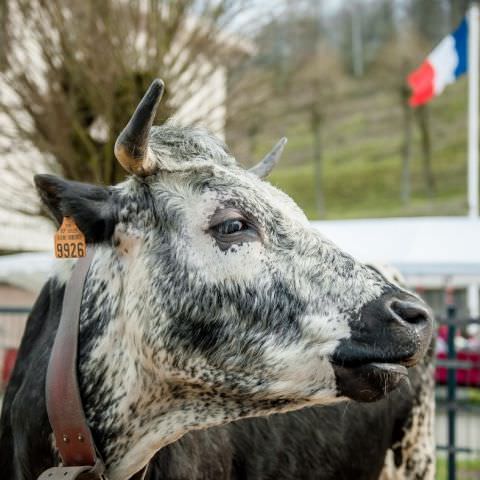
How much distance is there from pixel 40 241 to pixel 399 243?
7.23 m

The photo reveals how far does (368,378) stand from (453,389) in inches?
210

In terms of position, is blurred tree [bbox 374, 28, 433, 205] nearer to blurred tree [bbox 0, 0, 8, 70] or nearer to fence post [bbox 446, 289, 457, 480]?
blurred tree [bbox 0, 0, 8, 70]

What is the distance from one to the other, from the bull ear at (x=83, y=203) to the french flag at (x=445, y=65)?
43.8 feet

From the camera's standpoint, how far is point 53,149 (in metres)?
9.73

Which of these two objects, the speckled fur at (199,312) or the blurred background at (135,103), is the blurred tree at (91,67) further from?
the speckled fur at (199,312)

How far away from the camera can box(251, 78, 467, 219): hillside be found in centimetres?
4772

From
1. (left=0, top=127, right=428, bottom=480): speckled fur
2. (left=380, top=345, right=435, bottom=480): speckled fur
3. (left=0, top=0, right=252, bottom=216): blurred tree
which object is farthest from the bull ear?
(left=0, top=0, right=252, bottom=216): blurred tree

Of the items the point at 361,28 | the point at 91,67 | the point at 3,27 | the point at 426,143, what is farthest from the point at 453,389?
the point at 361,28

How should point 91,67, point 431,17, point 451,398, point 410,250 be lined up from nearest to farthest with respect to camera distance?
point 451,398 < point 91,67 < point 410,250 < point 431,17

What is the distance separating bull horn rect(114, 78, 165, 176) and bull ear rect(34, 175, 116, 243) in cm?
14

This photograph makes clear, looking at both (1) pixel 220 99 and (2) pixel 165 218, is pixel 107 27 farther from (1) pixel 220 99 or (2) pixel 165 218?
(2) pixel 165 218

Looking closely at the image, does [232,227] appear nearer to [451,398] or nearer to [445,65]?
[451,398]

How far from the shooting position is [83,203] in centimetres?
277

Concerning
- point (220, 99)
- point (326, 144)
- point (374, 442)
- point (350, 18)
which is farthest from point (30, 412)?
point (350, 18)
